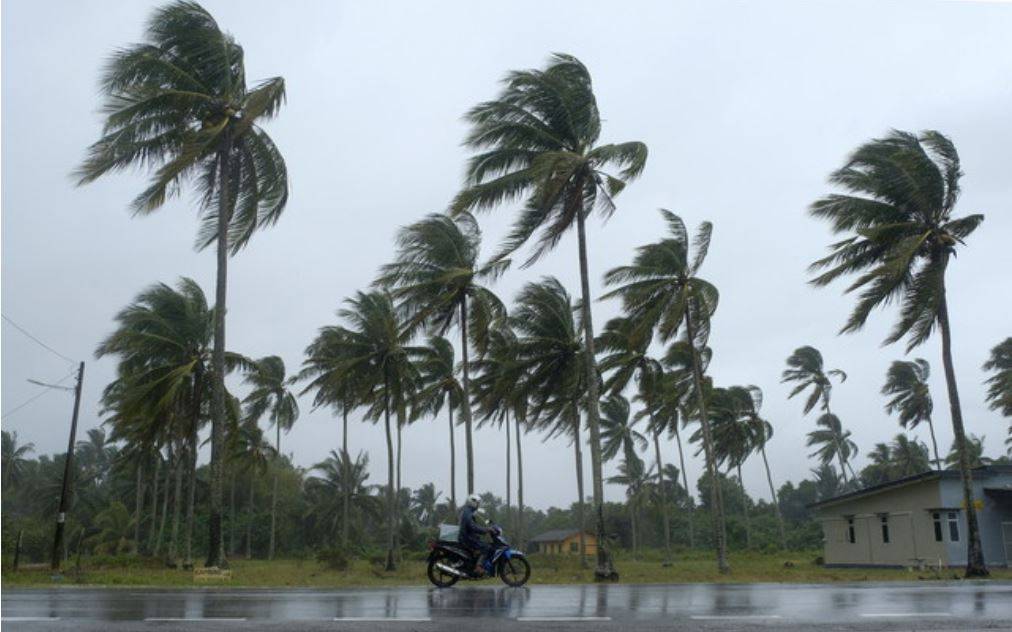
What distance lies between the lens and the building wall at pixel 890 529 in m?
30.4

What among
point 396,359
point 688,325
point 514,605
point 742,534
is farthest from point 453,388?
point 742,534

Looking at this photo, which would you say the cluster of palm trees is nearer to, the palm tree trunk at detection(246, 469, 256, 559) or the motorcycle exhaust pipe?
the motorcycle exhaust pipe

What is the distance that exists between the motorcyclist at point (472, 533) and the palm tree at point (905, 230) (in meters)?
14.6

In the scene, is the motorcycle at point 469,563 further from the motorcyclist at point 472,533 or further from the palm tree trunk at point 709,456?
the palm tree trunk at point 709,456

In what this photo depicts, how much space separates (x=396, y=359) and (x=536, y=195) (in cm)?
1445

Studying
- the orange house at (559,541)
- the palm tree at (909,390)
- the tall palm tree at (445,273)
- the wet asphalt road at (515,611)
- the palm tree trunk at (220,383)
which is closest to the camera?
the wet asphalt road at (515,611)

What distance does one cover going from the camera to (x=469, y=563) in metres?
13.5

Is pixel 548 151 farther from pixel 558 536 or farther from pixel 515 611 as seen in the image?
pixel 558 536

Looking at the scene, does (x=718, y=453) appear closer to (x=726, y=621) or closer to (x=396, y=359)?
(x=396, y=359)

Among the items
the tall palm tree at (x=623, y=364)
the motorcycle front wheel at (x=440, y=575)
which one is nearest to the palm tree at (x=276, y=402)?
the tall palm tree at (x=623, y=364)

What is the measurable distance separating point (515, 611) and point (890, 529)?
28.4 metres

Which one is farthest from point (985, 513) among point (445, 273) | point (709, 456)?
point (445, 273)

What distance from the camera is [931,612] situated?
927cm

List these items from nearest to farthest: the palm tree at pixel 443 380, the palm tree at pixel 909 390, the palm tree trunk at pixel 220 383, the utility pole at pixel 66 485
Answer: the palm tree trunk at pixel 220 383, the utility pole at pixel 66 485, the palm tree at pixel 443 380, the palm tree at pixel 909 390
